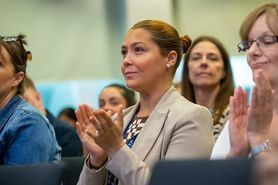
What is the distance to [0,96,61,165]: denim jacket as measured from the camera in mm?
2408

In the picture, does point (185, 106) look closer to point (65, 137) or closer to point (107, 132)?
point (107, 132)

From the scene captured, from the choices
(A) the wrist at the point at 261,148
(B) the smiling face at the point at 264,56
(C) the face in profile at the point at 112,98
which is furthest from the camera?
(C) the face in profile at the point at 112,98

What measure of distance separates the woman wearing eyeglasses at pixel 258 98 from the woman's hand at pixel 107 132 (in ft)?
1.15

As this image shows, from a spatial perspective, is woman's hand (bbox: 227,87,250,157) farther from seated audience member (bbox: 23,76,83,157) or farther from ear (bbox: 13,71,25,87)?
seated audience member (bbox: 23,76,83,157)

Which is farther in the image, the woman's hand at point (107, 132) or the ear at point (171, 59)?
the ear at point (171, 59)

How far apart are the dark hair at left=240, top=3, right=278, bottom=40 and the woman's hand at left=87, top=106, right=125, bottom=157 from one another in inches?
22.6

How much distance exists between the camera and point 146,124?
7.83 feet

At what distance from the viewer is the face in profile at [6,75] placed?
8.66 feet

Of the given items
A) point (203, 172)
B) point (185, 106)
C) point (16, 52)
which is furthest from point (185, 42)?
point (203, 172)

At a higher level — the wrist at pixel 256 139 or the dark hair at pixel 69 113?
the wrist at pixel 256 139

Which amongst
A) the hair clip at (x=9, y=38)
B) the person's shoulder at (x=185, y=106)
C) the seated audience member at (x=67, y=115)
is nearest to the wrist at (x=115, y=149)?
the person's shoulder at (x=185, y=106)

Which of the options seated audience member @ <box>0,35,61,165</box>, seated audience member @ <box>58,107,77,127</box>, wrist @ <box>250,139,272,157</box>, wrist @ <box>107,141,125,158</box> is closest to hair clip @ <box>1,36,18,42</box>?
seated audience member @ <box>0,35,61,165</box>

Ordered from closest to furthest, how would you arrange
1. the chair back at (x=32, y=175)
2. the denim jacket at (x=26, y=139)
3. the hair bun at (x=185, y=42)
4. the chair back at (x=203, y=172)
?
1. the chair back at (x=203, y=172)
2. the chair back at (x=32, y=175)
3. the denim jacket at (x=26, y=139)
4. the hair bun at (x=185, y=42)

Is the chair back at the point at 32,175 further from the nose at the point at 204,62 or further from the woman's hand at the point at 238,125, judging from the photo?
the nose at the point at 204,62
